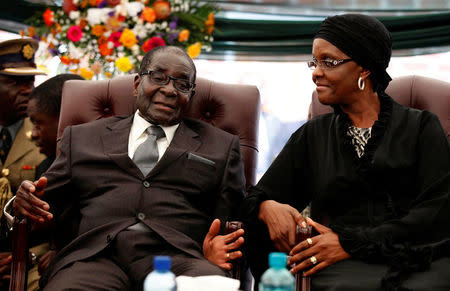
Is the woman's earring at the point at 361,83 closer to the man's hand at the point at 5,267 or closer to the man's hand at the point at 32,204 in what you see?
the man's hand at the point at 32,204

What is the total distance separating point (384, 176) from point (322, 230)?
33cm

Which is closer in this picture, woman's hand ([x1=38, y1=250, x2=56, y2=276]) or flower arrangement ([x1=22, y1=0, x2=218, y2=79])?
woman's hand ([x1=38, y1=250, x2=56, y2=276])

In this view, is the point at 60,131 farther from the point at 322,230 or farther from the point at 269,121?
the point at 269,121

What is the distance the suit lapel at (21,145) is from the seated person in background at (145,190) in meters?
0.67

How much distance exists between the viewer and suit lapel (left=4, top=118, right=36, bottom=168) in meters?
3.34

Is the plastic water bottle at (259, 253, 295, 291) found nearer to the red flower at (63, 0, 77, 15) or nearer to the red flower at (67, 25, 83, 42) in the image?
the red flower at (67, 25, 83, 42)

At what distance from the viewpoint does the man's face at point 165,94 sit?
279 centimetres

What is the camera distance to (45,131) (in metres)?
3.28

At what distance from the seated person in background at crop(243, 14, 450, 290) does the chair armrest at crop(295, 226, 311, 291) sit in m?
0.02

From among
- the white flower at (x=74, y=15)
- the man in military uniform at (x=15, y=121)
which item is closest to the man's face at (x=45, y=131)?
the man in military uniform at (x=15, y=121)

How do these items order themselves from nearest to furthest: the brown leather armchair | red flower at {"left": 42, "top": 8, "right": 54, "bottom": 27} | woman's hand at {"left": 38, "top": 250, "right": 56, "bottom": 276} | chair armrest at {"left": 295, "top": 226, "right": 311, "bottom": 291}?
chair armrest at {"left": 295, "top": 226, "right": 311, "bottom": 291} < woman's hand at {"left": 38, "top": 250, "right": 56, "bottom": 276} < the brown leather armchair < red flower at {"left": 42, "top": 8, "right": 54, "bottom": 27}

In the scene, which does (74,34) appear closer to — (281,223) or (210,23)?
(210,23)

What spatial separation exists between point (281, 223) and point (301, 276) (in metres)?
0.26

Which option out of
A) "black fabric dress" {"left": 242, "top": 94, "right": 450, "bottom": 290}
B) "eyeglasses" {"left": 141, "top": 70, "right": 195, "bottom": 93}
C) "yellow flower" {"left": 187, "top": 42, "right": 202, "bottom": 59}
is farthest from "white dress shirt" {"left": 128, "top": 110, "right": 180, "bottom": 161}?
"yellow flower" {"left": 187, "top": 42, "right": 202, "bottom": 59}
